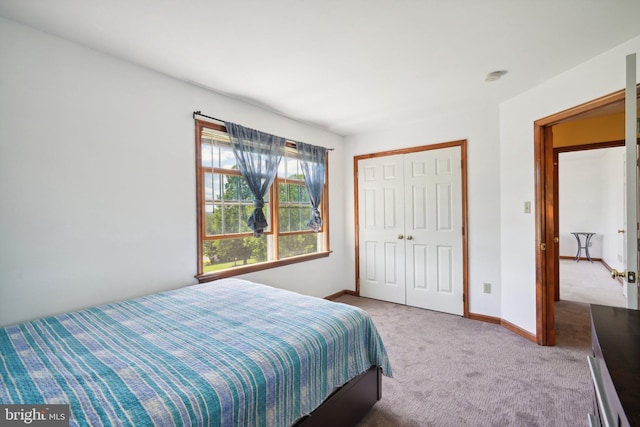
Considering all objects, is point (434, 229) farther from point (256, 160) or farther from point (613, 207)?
point (613, 207)

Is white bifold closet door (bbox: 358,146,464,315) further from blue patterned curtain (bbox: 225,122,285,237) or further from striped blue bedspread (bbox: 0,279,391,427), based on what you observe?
striped blue bedspread (bbox: 0,279,391,427)

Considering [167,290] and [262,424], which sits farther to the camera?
[167,290]

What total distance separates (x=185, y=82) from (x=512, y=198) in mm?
3409

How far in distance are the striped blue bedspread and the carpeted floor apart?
1.23 ft

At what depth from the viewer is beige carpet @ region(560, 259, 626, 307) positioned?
3.88 metres

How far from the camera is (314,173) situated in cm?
376

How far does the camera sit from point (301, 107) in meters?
3.14

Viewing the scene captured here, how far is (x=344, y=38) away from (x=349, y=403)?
226cm

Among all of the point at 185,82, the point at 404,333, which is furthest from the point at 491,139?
the point at 185,82

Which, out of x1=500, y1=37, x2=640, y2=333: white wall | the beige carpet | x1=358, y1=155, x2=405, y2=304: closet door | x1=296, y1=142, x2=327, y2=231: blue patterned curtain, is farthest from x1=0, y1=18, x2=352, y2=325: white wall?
the beige carpet

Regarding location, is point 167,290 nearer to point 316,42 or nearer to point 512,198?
point 316,42

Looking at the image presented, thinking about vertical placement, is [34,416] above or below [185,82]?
below


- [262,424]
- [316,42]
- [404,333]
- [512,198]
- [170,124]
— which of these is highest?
[316,42]

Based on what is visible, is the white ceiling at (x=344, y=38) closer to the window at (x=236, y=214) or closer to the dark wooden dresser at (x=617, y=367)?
the window at (x=236, y=214)
